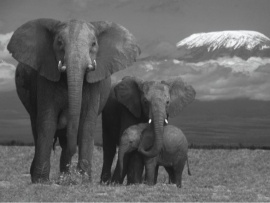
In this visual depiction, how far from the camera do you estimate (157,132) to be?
16031 millimetres

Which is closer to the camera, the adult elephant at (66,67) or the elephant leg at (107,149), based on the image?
the adult elephant at (66,67)

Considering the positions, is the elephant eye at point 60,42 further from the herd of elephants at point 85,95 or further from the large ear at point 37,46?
the large ear at point 37,46

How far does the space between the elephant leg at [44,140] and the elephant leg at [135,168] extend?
2.05 metres

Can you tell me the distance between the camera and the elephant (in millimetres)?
16312

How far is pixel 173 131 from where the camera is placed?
16.8 m

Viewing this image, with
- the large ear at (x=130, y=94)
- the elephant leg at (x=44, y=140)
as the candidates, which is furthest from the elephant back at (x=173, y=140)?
the elephant leg at (x=44, y=140)

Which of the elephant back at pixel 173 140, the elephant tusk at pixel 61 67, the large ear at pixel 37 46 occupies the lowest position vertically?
the elephant back at pixel 173 140

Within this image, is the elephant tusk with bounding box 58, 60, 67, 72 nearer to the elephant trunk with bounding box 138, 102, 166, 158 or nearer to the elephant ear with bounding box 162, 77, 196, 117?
the elephant trunk with bounding box 138, 102, 166, 158

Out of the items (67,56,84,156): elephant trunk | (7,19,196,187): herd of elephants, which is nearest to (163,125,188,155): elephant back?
(7,19,196,187): herd of elephants

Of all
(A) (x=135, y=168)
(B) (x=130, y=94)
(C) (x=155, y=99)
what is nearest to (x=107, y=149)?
(B) (x=130, y=94)

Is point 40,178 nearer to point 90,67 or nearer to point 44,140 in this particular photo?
point 44,140

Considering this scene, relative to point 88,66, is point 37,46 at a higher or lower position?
higher

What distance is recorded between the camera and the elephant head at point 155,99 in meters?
16.2

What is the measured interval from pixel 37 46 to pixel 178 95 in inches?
168
